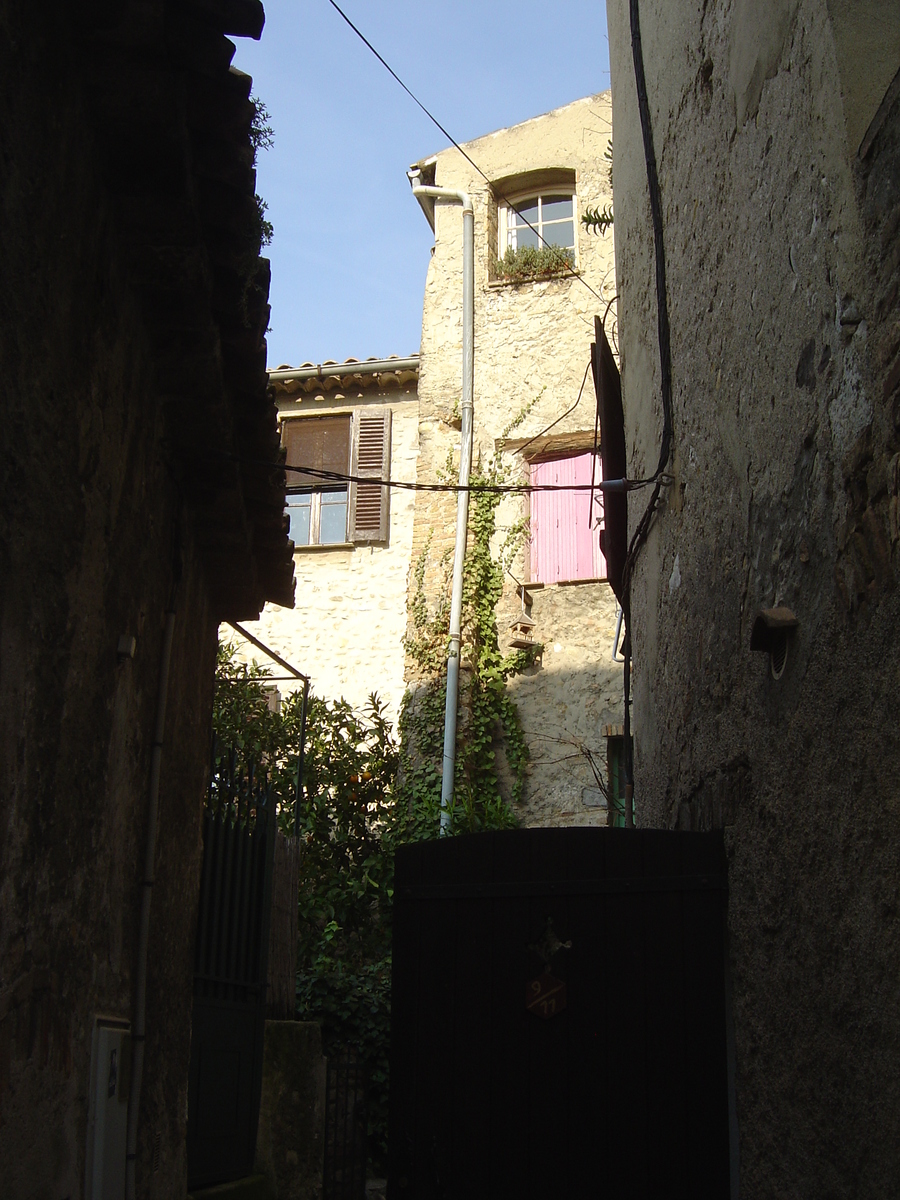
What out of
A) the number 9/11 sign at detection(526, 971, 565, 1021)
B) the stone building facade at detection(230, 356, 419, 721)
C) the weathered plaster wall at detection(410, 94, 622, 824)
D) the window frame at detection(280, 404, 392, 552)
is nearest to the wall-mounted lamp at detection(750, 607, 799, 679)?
the number 9/11 sign at detection(526, 971, 565, 1021)

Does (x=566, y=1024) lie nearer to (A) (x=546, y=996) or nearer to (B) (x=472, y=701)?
(A) (x=546, y=996)

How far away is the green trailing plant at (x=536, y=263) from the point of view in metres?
12.3

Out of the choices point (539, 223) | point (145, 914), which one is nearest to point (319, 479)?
point (539, 223)

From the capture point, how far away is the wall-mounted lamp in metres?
3.12

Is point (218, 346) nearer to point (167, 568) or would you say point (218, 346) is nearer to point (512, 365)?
point (167, 568)

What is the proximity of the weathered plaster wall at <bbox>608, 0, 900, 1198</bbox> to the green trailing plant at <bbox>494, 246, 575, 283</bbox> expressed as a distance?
7538 millimetres

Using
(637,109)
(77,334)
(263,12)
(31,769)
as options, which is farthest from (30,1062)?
(637,109)

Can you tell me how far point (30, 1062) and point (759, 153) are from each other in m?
3.30

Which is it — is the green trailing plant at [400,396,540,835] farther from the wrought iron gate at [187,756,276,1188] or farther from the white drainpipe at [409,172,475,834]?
the wrought iron gate at [187,756,276,1188]

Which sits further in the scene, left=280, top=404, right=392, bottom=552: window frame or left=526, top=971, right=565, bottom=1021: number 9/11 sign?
left=280, top=404, right=392, bottom=552: window frame

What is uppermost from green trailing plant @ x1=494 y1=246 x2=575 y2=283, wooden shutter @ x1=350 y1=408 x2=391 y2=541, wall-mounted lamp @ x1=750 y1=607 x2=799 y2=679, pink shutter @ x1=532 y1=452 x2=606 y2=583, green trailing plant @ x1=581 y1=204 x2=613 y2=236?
green trailing plant @ x1=581 y1=204 x2=613 y2=236

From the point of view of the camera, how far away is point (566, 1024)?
373 centimetres

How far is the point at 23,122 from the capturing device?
2.76 metres

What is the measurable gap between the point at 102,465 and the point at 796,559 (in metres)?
2.04
